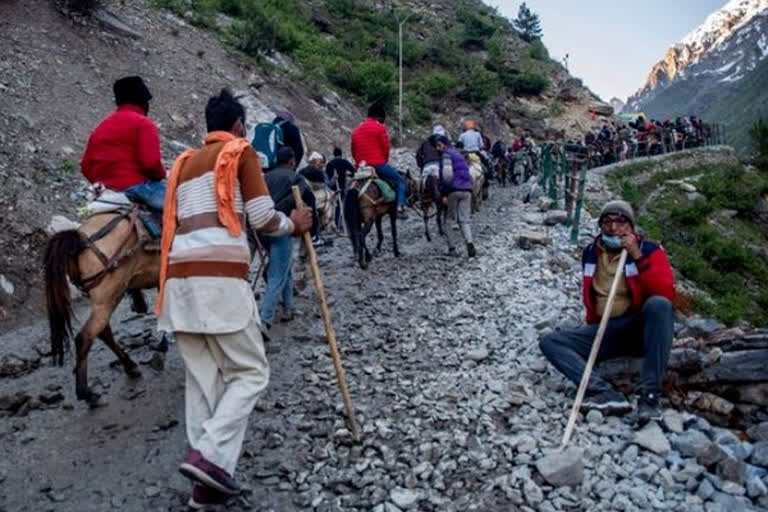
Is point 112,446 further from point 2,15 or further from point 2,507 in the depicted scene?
point 2,15

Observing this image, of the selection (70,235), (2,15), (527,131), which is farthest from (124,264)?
(527,131)

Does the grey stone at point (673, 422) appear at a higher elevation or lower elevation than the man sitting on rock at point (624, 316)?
lower

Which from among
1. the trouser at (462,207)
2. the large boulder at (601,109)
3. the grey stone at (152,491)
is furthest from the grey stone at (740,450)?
the large boulder at (601,109)

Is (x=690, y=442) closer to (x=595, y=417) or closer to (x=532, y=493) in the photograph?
(x=595, y=417)

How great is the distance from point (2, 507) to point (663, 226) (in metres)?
18.7

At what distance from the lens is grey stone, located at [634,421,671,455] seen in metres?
3.79

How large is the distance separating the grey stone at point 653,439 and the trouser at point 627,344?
30cm

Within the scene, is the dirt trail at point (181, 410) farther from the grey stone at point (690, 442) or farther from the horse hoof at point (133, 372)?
the grey stone at point (690, 442)

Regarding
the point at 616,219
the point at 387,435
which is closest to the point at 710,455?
the point at 616,219

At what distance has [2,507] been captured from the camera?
357cm

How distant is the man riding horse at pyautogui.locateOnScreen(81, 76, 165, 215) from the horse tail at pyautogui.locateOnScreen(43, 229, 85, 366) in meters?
0.64

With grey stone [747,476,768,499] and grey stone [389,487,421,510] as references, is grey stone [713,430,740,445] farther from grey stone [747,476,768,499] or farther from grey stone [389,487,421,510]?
grey stone [389,487,421,510]

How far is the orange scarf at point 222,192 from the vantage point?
10.7 ft

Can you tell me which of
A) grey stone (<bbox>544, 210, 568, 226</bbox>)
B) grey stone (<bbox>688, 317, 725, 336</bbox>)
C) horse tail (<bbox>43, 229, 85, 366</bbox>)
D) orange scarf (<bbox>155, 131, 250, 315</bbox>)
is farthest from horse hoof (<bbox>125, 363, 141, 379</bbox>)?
grey stone (<bbox>544, 210, 568, 226</bbox>)
